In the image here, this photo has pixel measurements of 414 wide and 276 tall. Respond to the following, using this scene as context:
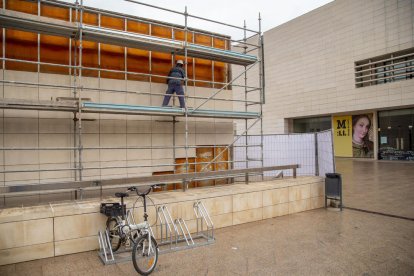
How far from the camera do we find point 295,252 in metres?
5.83

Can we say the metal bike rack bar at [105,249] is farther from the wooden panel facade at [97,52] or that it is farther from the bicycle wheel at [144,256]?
the wooden panel facade at [97,52]

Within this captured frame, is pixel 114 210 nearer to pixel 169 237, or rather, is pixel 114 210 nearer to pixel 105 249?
pixel 105 249

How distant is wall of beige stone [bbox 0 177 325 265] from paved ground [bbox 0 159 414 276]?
219 mm

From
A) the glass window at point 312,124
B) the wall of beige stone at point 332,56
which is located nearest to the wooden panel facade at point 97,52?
the wall of beige stone at point 332,56

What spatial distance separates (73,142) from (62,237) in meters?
3.21

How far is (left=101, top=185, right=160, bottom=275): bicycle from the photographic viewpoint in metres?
4.85

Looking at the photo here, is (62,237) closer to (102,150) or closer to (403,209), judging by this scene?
(102,150)

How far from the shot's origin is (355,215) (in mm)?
8461

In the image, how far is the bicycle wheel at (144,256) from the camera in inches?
188

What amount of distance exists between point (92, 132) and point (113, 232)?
368cm

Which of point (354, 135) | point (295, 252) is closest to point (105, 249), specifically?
point (295, 252)

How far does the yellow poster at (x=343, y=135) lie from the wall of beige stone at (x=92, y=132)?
813 inches

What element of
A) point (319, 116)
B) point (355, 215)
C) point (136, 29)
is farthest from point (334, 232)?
point (319, 116)

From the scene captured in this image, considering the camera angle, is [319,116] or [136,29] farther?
[319,116]
